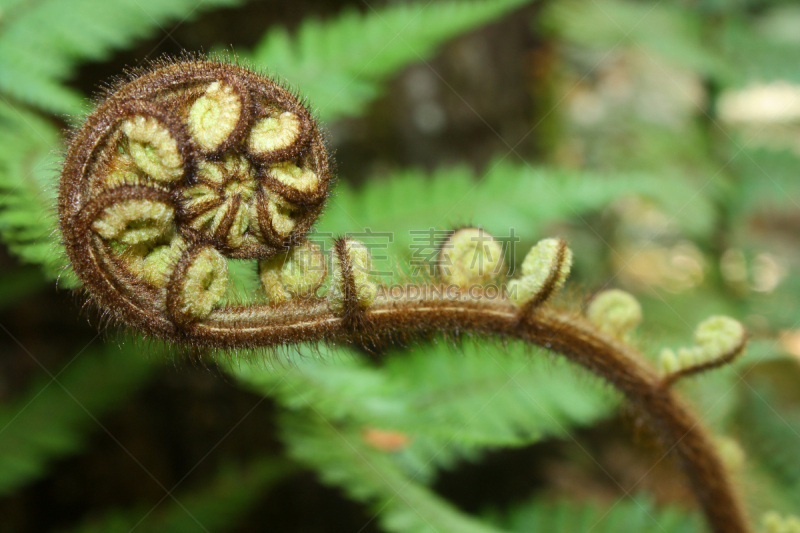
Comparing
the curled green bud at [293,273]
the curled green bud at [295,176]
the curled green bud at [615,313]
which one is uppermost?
the curled green bud at [295,176]

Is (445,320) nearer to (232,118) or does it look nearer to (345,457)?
(232,118)

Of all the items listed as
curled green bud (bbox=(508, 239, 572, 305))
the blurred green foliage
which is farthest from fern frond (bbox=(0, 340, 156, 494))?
curled green bud (bbox=(508, 239, 572, 305))

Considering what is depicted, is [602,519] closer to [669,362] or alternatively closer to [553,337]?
[669,362]

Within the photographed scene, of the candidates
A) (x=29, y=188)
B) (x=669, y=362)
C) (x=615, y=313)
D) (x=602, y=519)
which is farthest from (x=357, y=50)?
(x=602, y=519)

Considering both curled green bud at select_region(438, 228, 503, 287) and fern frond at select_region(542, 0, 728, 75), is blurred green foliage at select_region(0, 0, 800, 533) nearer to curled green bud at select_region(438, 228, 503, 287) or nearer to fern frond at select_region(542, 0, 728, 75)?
fern frond at select_region(542, 0, 728, 75)

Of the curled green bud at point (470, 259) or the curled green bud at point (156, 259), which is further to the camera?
the curled green bud at point (470, 259)

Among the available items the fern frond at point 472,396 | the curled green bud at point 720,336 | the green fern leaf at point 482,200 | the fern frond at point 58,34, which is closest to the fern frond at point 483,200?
the green fern leaf at point 482,200

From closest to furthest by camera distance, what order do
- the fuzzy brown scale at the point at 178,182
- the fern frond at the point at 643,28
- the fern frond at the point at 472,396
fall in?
the fuzzy brown scale at the point at 178,182 < the fern frond at the point at 472,396 < the fern frond at the point at 643,28

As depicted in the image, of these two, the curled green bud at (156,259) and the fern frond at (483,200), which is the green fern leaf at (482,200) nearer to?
the fern frond at (483,200)
